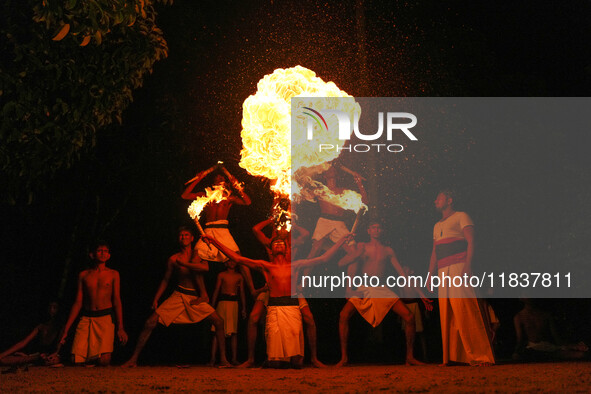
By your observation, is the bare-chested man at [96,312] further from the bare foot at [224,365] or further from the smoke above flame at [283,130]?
the smoke above flame at [283,130]

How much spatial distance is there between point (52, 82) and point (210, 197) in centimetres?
374

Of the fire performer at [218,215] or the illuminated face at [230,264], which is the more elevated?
the fire performer at [218,215]

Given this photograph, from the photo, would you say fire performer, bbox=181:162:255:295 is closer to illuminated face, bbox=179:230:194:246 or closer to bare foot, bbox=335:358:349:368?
illuminated face, bbox=179:230:194:246

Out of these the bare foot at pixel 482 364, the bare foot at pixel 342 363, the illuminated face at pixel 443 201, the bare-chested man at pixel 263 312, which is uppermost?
the illuminated face at pixel 443 201

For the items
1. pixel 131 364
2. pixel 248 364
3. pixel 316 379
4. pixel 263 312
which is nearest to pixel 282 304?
pixel 263 312

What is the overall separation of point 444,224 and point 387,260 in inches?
59.9

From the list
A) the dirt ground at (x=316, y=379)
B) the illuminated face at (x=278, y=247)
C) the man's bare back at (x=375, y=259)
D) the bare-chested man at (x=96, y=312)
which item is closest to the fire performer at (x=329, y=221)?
the man's bare back at (x=375, y=259)

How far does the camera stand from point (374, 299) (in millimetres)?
11359

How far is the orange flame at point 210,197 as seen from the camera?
10969mm

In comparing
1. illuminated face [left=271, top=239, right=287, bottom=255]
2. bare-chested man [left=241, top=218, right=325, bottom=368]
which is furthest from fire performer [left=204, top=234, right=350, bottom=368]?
bare-chested man [left=241, top=218, right=325, bottom=368]

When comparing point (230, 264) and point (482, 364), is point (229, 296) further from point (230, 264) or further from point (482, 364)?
point (482, 364)

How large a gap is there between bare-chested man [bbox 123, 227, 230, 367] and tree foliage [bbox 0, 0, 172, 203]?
9.68 ft

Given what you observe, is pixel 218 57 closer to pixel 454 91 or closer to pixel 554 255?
pixel 454 91

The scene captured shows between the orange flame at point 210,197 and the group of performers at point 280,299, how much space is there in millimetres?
147
